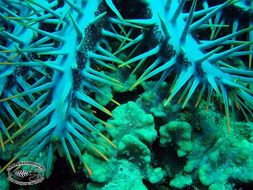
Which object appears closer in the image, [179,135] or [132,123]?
[179,135]

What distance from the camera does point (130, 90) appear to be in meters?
2.06

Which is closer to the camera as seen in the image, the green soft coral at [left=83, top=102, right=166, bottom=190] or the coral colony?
the coral colony

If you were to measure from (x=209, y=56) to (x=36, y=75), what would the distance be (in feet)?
4.00

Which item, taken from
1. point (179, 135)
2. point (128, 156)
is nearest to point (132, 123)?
point (128, 156)

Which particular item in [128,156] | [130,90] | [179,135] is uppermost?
[130,90]

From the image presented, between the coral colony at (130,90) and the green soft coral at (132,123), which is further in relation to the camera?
the green soft coral at (132,123)

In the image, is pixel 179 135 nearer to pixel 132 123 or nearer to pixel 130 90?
pixel 132 123

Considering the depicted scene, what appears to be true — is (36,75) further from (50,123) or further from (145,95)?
(145,95)

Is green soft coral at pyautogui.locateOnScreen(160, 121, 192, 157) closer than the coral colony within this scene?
No

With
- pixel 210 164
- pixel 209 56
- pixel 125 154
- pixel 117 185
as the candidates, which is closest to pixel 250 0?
pixel 209 56

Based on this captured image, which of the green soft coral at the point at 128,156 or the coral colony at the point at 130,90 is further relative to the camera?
the green soft coral at the point at 128,156

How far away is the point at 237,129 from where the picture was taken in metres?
2.19

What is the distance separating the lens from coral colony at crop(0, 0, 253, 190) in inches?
73.6

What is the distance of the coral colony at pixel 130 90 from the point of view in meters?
1.87
